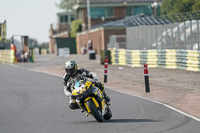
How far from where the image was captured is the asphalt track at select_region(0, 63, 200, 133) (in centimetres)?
1037

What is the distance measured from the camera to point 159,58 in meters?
31.7

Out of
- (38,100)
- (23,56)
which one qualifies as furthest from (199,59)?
(23,56)

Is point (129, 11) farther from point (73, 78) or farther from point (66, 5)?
point (73, 78)

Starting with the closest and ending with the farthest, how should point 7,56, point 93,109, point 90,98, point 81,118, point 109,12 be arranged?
point 93,109, point 90,98, point 81,118, point 7,56, point 109,12

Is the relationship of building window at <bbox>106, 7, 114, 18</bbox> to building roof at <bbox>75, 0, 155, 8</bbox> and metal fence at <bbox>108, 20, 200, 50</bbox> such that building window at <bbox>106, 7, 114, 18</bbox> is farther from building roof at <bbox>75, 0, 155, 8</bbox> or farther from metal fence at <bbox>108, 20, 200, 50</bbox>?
metal fence at <bbox>108, 20, 200, 50</bbox>

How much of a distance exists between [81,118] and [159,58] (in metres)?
19.8

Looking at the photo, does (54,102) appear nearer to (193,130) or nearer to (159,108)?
(159,108)

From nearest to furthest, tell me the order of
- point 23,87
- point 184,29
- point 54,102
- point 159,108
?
1. point 159,108
2. point 54,102
3. point 23,87
4. point 184,29

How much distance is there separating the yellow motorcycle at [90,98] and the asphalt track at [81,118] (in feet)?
0.81

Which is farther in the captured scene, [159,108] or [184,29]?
[184,29]

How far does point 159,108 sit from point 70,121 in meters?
2.91

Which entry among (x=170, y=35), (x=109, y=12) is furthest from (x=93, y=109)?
(x=109, y=12)

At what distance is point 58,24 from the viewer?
108 m

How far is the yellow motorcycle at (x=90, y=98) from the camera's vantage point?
11059 mm
